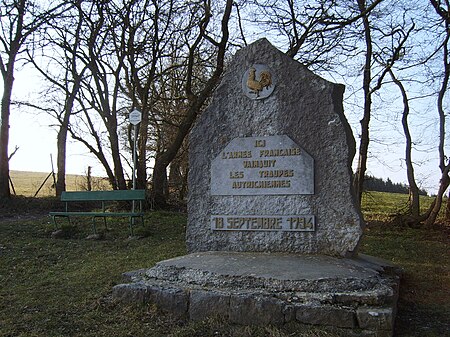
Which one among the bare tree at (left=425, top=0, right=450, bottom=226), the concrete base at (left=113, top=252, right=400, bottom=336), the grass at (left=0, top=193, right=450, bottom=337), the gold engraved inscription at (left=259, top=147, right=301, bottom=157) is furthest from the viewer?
the bare tree at (left=425, top=0, right=450, bottom=226)

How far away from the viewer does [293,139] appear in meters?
5.58

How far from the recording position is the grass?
4.22m

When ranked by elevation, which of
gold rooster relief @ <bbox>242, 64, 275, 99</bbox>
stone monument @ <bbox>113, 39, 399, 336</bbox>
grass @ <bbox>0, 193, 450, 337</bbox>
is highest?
gold rooster relief @ <bbox>242, 64, 275, 99</bbox>

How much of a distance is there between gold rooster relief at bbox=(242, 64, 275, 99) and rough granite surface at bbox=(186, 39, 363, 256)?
5cm

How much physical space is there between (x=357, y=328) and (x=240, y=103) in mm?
3000

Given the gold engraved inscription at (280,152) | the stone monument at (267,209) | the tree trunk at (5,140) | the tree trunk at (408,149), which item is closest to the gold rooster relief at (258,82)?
the stone monument at (267,209)

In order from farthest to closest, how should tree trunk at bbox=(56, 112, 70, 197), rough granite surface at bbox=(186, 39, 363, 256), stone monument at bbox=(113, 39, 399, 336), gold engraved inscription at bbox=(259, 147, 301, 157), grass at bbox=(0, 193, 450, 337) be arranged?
tree trunk at bbox=(56, 112, 70, 197) → gold engraved inscription at bbox=(259, 147, 301, 157) → rough granite surface at bbox=(186, 39, 363, 256) → stone monument at bbox=(113, 39, 399, 336) → grass at bbox=(0, 193, 450, 337)

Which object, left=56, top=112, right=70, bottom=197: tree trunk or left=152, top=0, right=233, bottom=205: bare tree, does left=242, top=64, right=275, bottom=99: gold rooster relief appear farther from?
left=56, top=112, right=70, bottom=197: tree trunk

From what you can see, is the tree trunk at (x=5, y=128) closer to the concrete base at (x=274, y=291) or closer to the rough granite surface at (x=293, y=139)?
the rough granite surface at (x=293, y=139)

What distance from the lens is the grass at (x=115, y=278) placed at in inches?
166

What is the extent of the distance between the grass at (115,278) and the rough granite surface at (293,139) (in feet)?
3.73

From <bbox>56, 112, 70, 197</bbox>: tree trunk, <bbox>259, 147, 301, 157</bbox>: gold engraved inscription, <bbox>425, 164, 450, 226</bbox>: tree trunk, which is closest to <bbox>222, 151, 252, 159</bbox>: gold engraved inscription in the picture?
<bbox>259, 147, 301, 157</bbox>: gold engraved inscription

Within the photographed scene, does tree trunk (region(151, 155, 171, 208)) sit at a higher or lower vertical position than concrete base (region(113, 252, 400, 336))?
higher

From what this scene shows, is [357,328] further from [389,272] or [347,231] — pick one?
[389,272]
